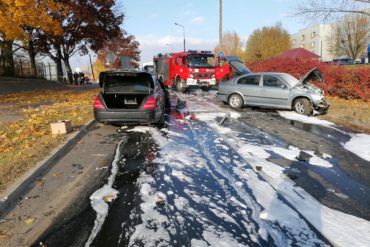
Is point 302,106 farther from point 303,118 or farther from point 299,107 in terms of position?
point 303,118

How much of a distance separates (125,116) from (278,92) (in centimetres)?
659

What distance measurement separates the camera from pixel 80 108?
13.0 meters

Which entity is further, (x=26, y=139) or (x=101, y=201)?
(x=26, y=139)

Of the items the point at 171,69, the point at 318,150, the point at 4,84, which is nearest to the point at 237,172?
the point at 318,150

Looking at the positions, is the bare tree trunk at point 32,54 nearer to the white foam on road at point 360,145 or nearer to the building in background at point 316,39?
the white foam on road at point 360,145

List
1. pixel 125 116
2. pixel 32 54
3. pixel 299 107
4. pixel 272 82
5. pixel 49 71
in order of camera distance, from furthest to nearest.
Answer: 1. pixel 49 71
2. pixel 32 54
3. pixel 272 82
4. pixel 299 107
5. pixel 125 116

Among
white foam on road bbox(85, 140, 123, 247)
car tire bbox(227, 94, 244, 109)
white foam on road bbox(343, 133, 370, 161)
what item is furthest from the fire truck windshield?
white foam on road bbox(85, 140, 123, 247)

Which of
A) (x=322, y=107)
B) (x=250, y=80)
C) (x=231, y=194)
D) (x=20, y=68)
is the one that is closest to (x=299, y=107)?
(x=322, y=107)

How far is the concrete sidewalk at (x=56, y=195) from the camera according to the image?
3873mm

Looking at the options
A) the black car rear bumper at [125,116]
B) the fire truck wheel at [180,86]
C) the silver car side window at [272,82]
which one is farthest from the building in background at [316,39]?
the black car rear bumper at [125,116]

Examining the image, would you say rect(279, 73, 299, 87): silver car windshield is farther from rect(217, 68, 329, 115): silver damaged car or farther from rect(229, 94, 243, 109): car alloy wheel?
rect(229, 94, 243, 109): car alloy wheel

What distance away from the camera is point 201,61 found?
821 inches

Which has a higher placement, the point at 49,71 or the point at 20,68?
the point at 20,68

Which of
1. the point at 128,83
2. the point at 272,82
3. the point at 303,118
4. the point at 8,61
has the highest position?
the point at 8,61
